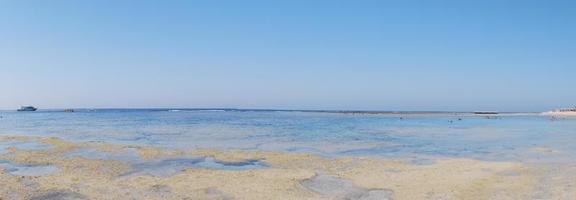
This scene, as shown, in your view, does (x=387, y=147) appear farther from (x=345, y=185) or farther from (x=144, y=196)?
(x=144, y=196)

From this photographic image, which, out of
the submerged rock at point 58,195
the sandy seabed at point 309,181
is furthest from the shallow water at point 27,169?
the submerged rock at point 58,195

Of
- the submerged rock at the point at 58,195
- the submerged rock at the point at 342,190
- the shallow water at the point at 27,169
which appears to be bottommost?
the submerged rock at the point at 58,195

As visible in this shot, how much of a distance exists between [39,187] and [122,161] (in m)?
6.27

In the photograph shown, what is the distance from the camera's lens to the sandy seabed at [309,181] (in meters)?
13.1

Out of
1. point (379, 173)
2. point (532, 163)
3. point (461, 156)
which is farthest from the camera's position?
point (461, 156)

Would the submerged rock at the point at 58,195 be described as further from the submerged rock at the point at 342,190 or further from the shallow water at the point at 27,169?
the submerged rock at the point at 342,190

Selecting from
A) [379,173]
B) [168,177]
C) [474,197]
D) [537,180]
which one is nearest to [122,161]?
[168,177]

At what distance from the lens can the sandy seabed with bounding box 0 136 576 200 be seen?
516 inches

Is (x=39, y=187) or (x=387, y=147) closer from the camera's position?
(x=39, y=187)

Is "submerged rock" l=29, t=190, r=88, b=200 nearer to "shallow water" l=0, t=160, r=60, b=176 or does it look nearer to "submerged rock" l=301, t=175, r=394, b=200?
"shallow water" l=0, t=160, r=60, b=176

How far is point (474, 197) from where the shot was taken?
12.7 m

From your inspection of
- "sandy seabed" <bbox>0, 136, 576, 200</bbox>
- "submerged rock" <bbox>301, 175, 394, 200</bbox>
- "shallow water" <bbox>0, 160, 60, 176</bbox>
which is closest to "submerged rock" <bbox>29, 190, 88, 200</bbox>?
"sandy seabed" <bbox>0, 136, 576, 200</bbox>

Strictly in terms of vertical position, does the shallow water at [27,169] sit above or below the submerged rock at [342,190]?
below

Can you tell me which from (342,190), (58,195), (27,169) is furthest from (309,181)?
(27,169)
